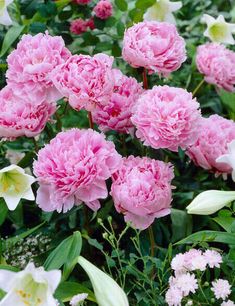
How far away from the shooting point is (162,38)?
95 centimetres

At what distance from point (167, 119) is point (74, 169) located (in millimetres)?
144

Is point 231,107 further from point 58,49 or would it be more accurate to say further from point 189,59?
point 58,49

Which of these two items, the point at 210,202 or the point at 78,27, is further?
the point at 78,27

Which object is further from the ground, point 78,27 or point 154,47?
point 154,47

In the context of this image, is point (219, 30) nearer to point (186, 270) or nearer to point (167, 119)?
point (167, 119)

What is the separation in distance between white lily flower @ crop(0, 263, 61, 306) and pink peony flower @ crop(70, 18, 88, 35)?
0.69 m

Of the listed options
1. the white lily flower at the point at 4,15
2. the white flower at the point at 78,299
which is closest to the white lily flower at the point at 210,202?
the white flower at the point at 78,299

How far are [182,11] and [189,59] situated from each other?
0.21 metres

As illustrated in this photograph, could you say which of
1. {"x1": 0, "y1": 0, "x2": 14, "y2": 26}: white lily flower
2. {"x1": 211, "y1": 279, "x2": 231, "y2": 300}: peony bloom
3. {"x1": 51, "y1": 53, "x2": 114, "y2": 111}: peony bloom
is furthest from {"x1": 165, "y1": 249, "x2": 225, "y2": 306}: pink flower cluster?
{"x1": 0, "y1": 0, "x2": 14, "y2": 26}: white lily flower

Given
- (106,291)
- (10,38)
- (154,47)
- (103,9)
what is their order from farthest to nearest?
(103,9) → (10,38) → (154,47) → (106,291)

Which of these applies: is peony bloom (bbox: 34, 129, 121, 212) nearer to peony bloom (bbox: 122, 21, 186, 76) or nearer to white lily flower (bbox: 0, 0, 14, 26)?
peony bloom (bbox: 122, 21, 186, 76)

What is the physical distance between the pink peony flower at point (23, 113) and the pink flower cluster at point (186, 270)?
0.29m

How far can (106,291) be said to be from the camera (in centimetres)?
70

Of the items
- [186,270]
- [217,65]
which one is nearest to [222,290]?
[186,270]
